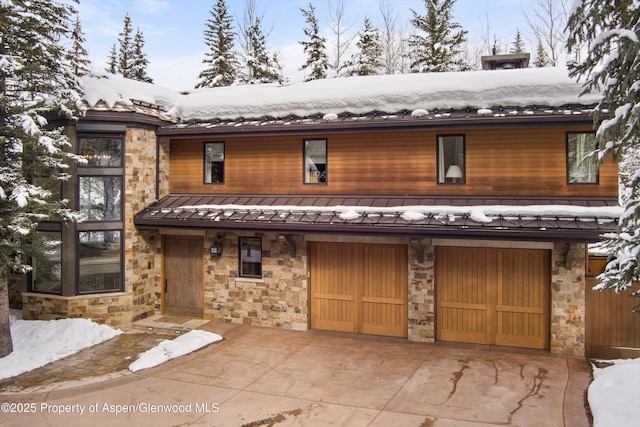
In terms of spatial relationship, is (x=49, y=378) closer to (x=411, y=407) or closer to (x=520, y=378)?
(x=411, y=407)

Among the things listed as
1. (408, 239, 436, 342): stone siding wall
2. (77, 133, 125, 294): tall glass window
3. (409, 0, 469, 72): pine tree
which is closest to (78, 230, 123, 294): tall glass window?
(77, 133, 125, 294): tall glass window

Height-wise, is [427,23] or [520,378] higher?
[427,23]

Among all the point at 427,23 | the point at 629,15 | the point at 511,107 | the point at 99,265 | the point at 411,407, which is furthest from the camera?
the point at 427,23

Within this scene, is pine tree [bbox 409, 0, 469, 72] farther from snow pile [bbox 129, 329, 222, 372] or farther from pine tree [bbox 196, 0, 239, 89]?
snow pile [bbox 129, 329, 222, 372]

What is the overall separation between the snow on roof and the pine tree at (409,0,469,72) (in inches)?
564

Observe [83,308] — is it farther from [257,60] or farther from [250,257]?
[257,60]

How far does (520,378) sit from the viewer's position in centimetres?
779

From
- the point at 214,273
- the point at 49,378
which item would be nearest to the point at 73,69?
the point at 214,273

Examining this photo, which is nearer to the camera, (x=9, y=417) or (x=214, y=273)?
(x=9, y=417)

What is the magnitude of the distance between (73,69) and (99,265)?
175 inches

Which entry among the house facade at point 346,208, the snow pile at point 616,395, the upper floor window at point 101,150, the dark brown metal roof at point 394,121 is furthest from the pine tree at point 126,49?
the snow pile at point 616,395

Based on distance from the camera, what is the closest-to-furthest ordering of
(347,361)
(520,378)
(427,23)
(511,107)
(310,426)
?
(310,426) < (520,378) < (347,361) < (511,107) < (427,23)

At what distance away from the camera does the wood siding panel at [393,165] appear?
9391 millimetres

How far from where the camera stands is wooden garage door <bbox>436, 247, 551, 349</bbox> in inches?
363
